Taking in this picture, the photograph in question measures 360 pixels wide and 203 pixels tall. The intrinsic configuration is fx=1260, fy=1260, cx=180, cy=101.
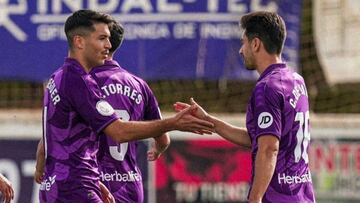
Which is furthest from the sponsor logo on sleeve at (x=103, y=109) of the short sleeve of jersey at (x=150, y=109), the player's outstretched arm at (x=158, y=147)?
the player's outstretched arm at (x=158, y=147)

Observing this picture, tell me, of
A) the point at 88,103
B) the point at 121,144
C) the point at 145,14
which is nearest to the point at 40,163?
the point at 121,144

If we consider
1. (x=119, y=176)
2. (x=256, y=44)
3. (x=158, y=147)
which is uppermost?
(x=256, y=44)

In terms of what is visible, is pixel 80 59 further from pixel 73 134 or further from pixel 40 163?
pixel 40 163

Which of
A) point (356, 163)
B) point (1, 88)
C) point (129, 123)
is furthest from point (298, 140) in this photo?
point (1, 88)

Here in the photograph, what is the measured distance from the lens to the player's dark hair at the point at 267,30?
7355mm

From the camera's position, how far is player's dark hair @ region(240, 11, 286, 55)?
7355 millimetres

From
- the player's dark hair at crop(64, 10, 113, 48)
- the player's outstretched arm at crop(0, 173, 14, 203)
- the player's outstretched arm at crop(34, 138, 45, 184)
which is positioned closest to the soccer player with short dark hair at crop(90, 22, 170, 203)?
the player's outstretched arm at crop(34, 138, 45, 184)

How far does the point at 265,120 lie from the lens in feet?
23.2

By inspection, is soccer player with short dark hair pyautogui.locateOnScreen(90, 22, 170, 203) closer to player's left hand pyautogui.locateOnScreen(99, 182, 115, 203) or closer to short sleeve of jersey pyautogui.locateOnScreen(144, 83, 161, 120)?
short sleeve of jersey pyautogui.locateOnScreen(144, 83, 161, 120)

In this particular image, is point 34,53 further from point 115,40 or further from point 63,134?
point 63,134

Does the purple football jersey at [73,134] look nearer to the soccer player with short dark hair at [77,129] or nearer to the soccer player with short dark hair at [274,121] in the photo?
the soccer player with short dark hair at [77,129]

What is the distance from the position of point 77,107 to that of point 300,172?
4.43 feet

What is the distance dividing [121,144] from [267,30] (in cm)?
141

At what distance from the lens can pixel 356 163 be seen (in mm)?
11961
